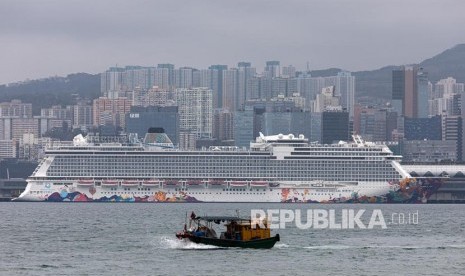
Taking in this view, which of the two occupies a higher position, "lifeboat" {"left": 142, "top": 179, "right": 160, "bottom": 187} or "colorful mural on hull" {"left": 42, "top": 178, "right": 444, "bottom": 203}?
"lifeboat" {"left": 142, "top": 179, "right": 160, "bottom": 187}

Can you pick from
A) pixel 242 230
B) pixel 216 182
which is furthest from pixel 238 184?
pixel 242 230

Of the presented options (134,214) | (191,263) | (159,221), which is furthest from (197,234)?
(134,214)

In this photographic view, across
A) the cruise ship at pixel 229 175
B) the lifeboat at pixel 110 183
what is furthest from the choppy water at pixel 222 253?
the lifeboat at pixel 110 183

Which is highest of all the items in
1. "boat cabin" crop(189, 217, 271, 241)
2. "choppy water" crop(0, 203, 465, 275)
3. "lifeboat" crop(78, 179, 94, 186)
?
"lifeboat" crop(78, 179, 94, 186)

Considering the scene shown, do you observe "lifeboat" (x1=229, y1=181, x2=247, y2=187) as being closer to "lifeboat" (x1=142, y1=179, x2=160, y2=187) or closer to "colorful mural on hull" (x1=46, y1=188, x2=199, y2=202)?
"colorful mural on hull" (x1=46, y1=188, x2=199, y2=202)

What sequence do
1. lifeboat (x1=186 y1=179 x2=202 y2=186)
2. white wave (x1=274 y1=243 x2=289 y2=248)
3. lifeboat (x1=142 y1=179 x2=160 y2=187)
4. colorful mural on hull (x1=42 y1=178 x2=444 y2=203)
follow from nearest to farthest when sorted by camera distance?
white wave (x1=274 y1=243 x2=289 y2=248)
colorful mural on hull (x1=42 y1=178 x2=444 y2=203)
lifeboat (x1=186 y1=179 x2=202 y2=186)
lifeboat (x1=142 y1=179 x2=160 y2=187)

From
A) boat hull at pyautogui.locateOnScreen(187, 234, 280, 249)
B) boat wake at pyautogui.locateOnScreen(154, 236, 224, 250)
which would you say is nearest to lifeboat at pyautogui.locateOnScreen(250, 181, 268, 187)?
boat wake at pyautogui.locateOnScreen(154, 236, 224, 250)

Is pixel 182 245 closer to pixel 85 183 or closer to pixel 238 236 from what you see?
pixel 238 236

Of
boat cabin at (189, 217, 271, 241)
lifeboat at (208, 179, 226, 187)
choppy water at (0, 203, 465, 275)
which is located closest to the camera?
choppy water at (0, 203, 465, 275)

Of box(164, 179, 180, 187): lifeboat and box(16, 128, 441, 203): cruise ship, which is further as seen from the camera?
box(164, 179, 180, 187): lifeboat
